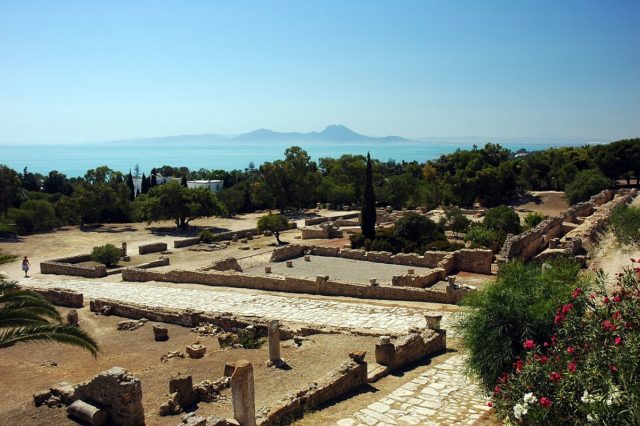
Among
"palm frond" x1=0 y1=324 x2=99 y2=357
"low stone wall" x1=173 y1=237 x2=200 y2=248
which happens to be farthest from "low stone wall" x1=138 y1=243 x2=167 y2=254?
"palm frond" x1=0 y1=324 x2=99 y2=357

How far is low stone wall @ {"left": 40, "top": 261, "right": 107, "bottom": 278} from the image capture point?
3075 cm

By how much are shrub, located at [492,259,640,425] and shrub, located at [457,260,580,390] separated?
3.07 ft

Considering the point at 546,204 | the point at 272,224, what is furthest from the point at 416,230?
the point at 546,204

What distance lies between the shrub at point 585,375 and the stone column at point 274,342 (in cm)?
686

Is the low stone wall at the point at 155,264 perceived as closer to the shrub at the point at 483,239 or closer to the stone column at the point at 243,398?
the shrub at the point at 483,239

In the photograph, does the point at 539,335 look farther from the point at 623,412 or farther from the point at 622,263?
the point at 622,263

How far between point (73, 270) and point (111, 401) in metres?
22.8

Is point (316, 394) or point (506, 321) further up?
point (506, 321)

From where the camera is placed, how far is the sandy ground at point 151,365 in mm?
11953

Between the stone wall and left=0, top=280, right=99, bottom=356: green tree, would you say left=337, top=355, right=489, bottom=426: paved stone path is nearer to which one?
the stone wall

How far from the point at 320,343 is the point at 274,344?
2.10 metres

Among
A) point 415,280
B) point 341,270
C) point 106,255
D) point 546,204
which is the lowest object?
point 341,270

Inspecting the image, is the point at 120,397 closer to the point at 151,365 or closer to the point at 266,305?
the point at 151,365

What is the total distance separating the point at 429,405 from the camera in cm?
1090
